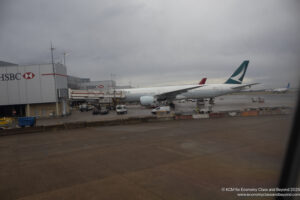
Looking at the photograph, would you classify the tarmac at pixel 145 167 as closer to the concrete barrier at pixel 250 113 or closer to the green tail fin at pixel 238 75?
the concrete barrier at pixel 250 113

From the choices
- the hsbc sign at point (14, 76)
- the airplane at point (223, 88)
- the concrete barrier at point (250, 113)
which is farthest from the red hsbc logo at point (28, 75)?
the concrete barrier at point (250, 113)

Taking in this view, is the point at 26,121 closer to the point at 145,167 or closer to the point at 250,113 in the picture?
the point at 145,167

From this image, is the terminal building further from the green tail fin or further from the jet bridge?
the green tail fin

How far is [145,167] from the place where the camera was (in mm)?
7844

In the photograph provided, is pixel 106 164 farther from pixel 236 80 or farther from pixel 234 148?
pixel 236 80

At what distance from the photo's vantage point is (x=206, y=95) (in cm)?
4109

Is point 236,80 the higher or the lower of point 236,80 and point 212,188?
the higher

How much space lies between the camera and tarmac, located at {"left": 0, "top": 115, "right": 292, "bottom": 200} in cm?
591

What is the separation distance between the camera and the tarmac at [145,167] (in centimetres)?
591

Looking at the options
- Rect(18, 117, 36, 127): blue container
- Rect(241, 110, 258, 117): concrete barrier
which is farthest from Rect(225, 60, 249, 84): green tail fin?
Rect(18, 117, 36, 127): blue container

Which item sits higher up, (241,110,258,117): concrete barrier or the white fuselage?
the white fuselage

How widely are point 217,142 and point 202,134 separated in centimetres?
221

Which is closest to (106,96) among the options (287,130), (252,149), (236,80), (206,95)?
(206,95)

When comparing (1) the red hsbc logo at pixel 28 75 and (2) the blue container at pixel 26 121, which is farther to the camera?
(1) the red hsbc logo at pixel 28 75
